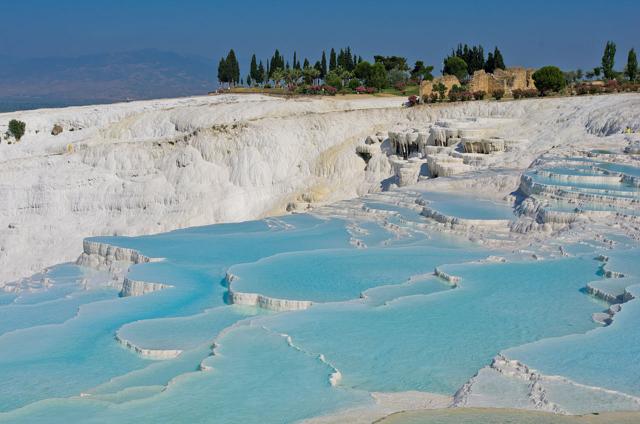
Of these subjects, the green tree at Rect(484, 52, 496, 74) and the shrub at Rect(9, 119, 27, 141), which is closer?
the shrub at Rect(9, 119, 27, 141)

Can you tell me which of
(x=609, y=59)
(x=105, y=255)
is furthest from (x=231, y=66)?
(x=105, y=255)

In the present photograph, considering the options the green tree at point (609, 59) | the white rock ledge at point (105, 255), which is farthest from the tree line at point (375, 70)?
the white rock ledge at point (105, 255)

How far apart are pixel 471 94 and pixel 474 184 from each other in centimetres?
1226

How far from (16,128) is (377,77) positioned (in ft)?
57.4

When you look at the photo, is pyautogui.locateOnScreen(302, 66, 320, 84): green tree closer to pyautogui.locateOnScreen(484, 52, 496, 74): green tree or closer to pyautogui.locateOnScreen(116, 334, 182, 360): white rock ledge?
pyautogui.locateOnScreen(484, 52, 496, 74): green tree

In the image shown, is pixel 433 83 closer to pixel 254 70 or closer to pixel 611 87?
pixel 611 87

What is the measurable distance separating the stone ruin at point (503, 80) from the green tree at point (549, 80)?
9.28 feet

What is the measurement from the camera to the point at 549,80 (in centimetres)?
2934

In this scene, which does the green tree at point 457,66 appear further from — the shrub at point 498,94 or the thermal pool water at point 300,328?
the thermal pool water at point 300,328

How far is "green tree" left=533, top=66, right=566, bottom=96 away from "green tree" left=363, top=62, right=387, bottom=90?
34.9 ft

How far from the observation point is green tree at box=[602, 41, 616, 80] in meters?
36.5

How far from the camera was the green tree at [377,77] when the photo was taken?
128ft

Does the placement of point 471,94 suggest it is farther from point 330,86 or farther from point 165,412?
point 165,412

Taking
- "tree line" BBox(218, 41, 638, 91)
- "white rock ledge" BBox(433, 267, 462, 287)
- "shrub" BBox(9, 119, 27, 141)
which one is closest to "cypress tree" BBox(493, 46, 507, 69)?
"tree line" BBox(218, 41, 638, 91)
